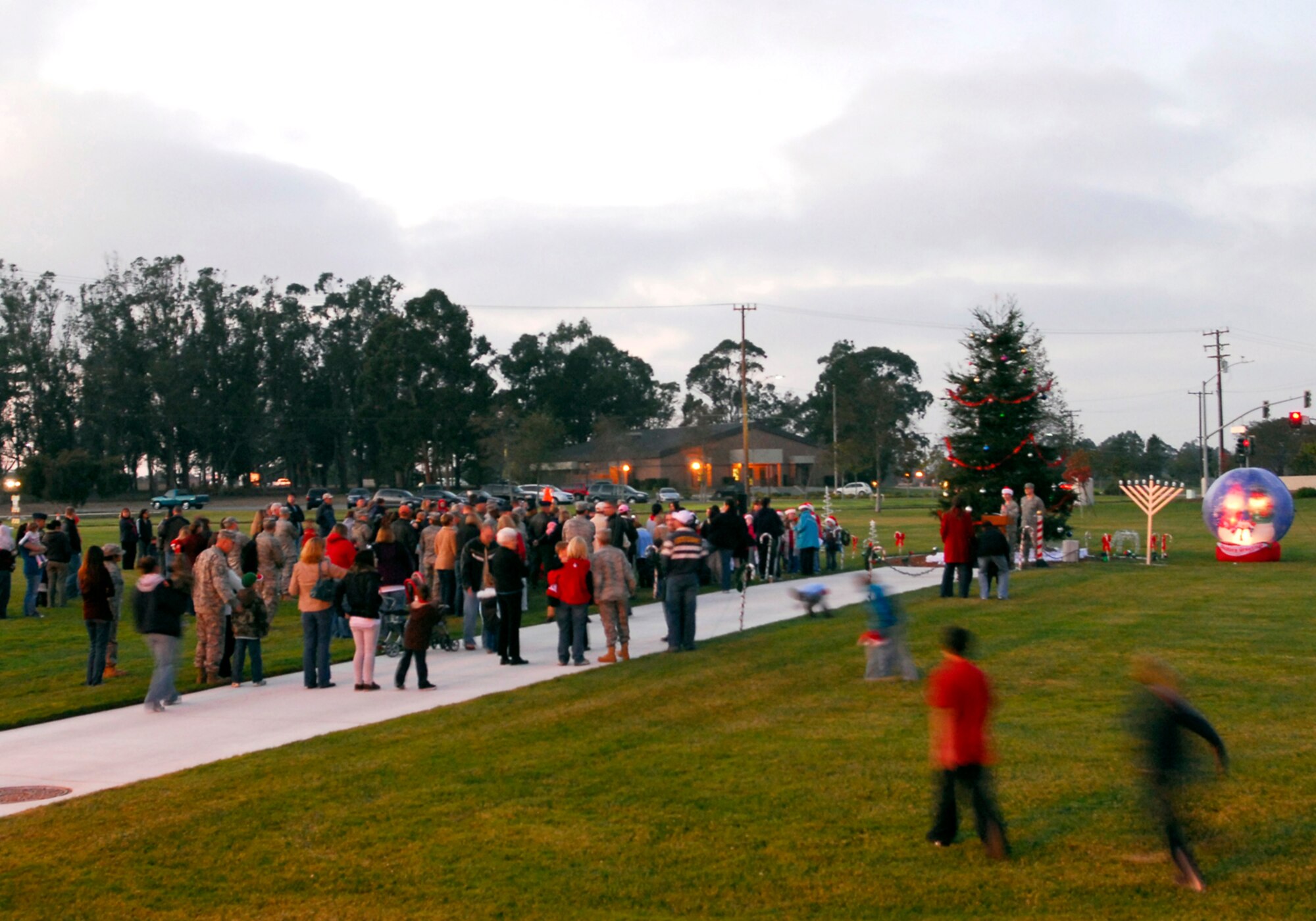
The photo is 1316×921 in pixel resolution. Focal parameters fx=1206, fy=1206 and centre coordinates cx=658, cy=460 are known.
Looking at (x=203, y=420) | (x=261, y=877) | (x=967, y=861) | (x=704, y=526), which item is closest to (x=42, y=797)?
(x=261, y=877)

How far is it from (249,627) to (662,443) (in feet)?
300

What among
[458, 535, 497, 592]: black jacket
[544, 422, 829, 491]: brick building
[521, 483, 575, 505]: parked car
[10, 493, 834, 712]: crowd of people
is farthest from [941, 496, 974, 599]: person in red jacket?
[544, 422, 829, 491]: brick building

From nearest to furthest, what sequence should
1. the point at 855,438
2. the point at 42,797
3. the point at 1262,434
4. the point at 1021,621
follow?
the point at 42,797 < the point at 1021,621 < the point at 855,438 < the point at 1262,434

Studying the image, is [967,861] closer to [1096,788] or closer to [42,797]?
[1096,788]

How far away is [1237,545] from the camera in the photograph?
28156 mm

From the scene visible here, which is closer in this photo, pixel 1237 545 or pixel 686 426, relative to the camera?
pixel 1237 545

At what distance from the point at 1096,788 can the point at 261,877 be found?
17.9 feet

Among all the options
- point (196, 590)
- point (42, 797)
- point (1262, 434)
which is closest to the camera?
point (42, 797)

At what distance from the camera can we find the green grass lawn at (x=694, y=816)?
21.7 ft

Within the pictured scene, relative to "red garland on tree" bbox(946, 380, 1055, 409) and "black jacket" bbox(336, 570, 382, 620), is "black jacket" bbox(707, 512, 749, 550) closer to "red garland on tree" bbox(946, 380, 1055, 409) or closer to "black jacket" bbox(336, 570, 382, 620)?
"black jacket" bbox(336, 570, 382, 620)

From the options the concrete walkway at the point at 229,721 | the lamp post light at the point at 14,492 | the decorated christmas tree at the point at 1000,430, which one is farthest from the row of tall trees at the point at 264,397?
the concrete walkway at the point at 229,721

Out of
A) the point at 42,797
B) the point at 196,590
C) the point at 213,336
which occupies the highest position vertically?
the point at 213,336

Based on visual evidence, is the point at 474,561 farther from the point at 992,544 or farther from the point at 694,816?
the point at 694,816

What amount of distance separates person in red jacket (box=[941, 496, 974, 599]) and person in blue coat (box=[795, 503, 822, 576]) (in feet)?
22.4
